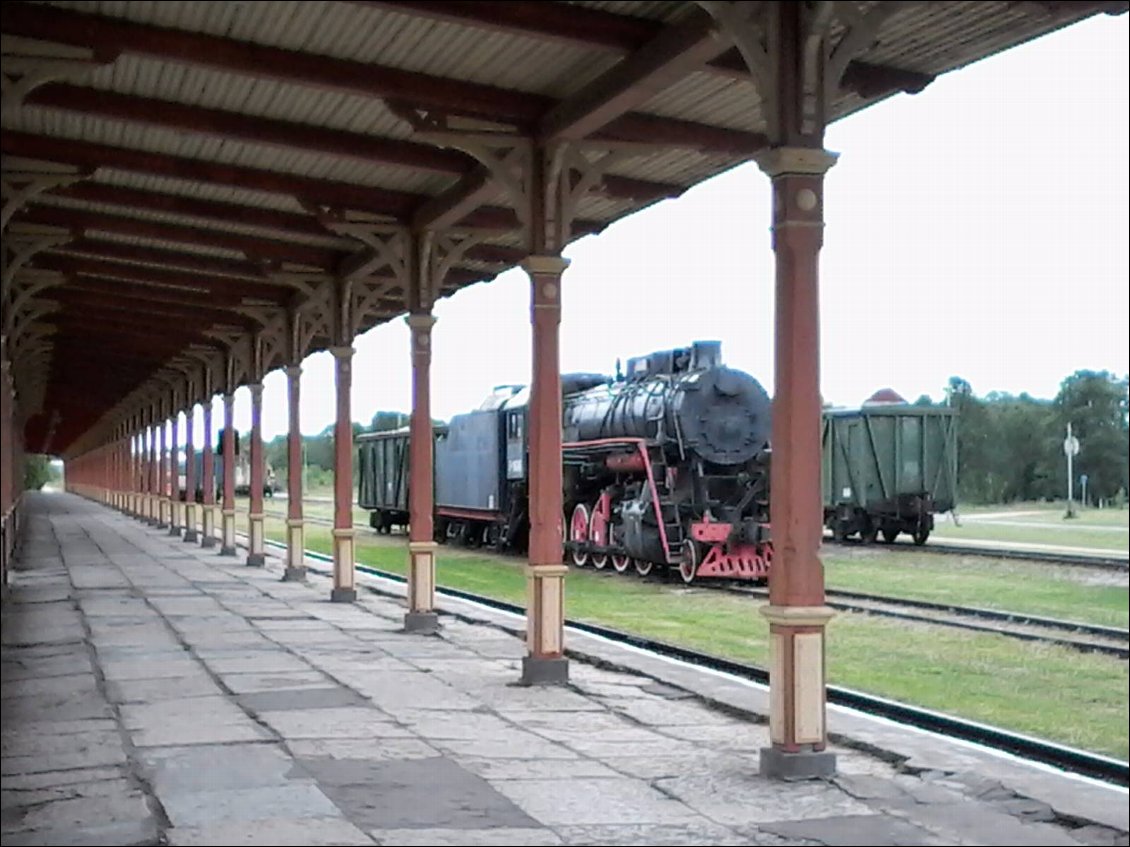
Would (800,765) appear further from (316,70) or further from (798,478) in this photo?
(316,70)

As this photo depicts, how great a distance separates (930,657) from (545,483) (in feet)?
12.6

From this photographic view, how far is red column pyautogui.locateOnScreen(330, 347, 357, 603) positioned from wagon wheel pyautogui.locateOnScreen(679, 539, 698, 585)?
495 cm

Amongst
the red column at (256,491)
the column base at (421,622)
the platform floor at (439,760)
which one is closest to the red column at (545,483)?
the platform floor at (439,760)

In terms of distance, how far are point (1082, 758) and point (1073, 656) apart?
4.44 m

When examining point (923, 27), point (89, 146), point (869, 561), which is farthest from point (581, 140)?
point (869, 561)

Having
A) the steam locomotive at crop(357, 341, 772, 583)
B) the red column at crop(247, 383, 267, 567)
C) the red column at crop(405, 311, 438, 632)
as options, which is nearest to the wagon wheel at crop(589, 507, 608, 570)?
the steam locomotive at crop(357, 341, 772, 583)

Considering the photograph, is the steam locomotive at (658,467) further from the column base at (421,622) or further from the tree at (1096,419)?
the column base at (421,622)

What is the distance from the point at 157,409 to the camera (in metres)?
38.5

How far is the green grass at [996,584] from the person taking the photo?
15172 millimetres

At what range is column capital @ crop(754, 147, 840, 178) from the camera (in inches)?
275

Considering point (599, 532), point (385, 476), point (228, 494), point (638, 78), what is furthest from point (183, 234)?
point (385, 476)

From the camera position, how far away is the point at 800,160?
275 inches

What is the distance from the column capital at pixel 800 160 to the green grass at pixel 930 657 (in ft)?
11.5

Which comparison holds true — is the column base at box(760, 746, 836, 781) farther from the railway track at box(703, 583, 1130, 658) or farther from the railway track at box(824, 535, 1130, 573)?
the railway track at box(824, 535, 1130, 573)
